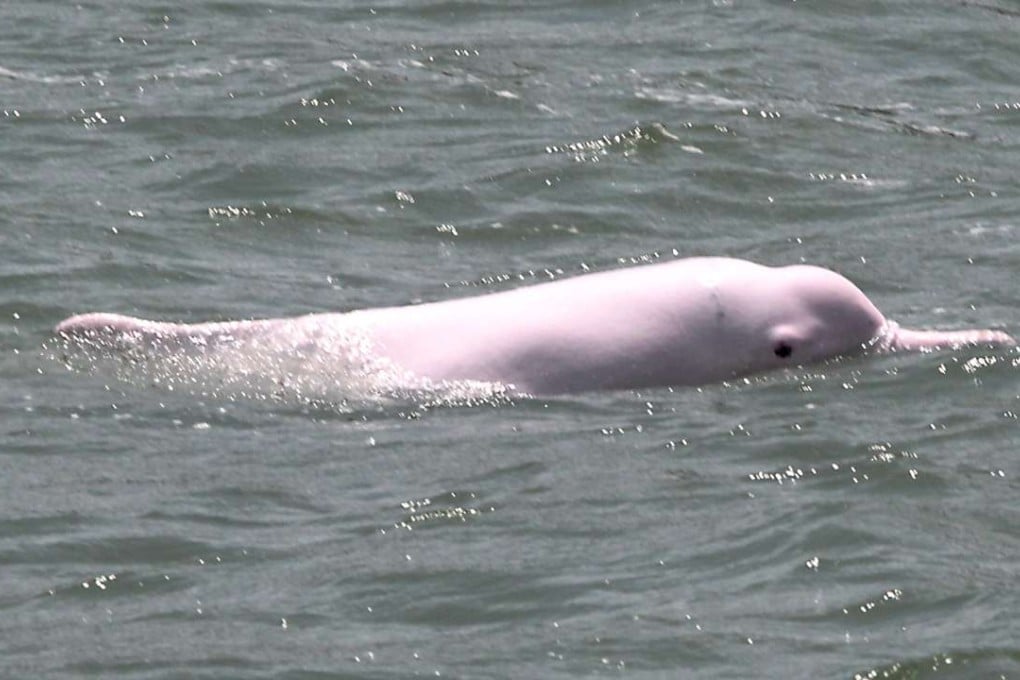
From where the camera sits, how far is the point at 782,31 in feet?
72.2

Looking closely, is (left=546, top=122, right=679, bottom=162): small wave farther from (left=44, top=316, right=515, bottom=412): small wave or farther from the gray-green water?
(left=44, top=316, right=515, bottom=412): small wave

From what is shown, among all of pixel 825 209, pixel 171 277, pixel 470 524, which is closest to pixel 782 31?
pixel 825 209

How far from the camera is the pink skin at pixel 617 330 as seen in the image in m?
13.3

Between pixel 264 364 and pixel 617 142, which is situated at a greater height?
pixel 264 364

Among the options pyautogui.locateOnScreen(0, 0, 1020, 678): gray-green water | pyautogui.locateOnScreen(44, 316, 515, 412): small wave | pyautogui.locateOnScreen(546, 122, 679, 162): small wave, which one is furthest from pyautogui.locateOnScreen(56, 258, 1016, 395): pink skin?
pyautogui.locateOnScreen(546, 122, 679, 162): small wave

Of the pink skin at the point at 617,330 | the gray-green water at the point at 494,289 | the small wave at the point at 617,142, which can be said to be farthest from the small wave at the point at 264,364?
the small wave at the point at 617,142

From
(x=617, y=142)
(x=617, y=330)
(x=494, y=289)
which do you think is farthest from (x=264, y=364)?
(x=617, y=142)

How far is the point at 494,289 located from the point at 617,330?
228cm

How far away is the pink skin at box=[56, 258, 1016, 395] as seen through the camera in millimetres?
13297

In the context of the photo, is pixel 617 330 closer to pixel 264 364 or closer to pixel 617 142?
pixel 264 364

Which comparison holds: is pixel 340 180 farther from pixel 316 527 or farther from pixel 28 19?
pixel 316 527

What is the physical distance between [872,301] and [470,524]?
4872mm

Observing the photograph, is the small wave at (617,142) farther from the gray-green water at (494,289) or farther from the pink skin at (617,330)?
the pink skin at (617,330)

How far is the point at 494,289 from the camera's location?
51.2ft
